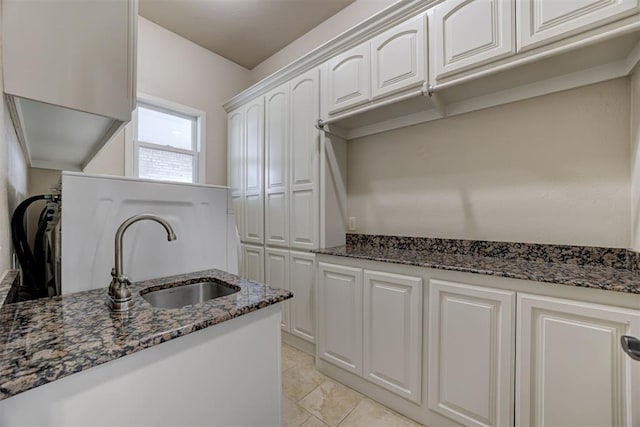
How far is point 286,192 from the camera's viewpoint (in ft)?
8.52

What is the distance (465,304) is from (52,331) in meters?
1.66

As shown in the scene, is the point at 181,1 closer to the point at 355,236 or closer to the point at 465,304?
the point at 355,236

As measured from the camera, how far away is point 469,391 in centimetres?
145

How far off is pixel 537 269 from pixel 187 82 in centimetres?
367

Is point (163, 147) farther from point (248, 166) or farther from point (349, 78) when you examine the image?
point (349, 78)

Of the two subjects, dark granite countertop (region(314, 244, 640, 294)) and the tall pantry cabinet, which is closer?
dark granite countertop (region(314, 244, 640, 294))

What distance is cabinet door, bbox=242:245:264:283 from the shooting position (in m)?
2.85

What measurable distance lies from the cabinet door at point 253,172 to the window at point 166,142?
0.68 m

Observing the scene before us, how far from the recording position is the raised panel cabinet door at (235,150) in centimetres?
315

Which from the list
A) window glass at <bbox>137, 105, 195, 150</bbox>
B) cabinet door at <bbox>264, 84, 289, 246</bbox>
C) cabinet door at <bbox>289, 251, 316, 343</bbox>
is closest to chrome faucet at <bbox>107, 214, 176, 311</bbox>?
cabinet door at <bbox>289, 251, 316, 343</bbox>

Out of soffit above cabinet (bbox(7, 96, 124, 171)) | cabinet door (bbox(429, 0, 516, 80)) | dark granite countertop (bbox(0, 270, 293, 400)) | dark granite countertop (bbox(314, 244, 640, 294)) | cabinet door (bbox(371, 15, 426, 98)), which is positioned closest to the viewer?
dark granite countertop (bbox(0, 270, 293, 400))

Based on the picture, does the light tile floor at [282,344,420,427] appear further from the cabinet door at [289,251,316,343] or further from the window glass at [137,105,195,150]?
the window glass at [137,105,195,150]

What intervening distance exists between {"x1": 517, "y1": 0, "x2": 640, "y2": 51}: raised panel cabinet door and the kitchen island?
1.74m

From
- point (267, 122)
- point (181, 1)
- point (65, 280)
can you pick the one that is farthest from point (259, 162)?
point (65, 280)
